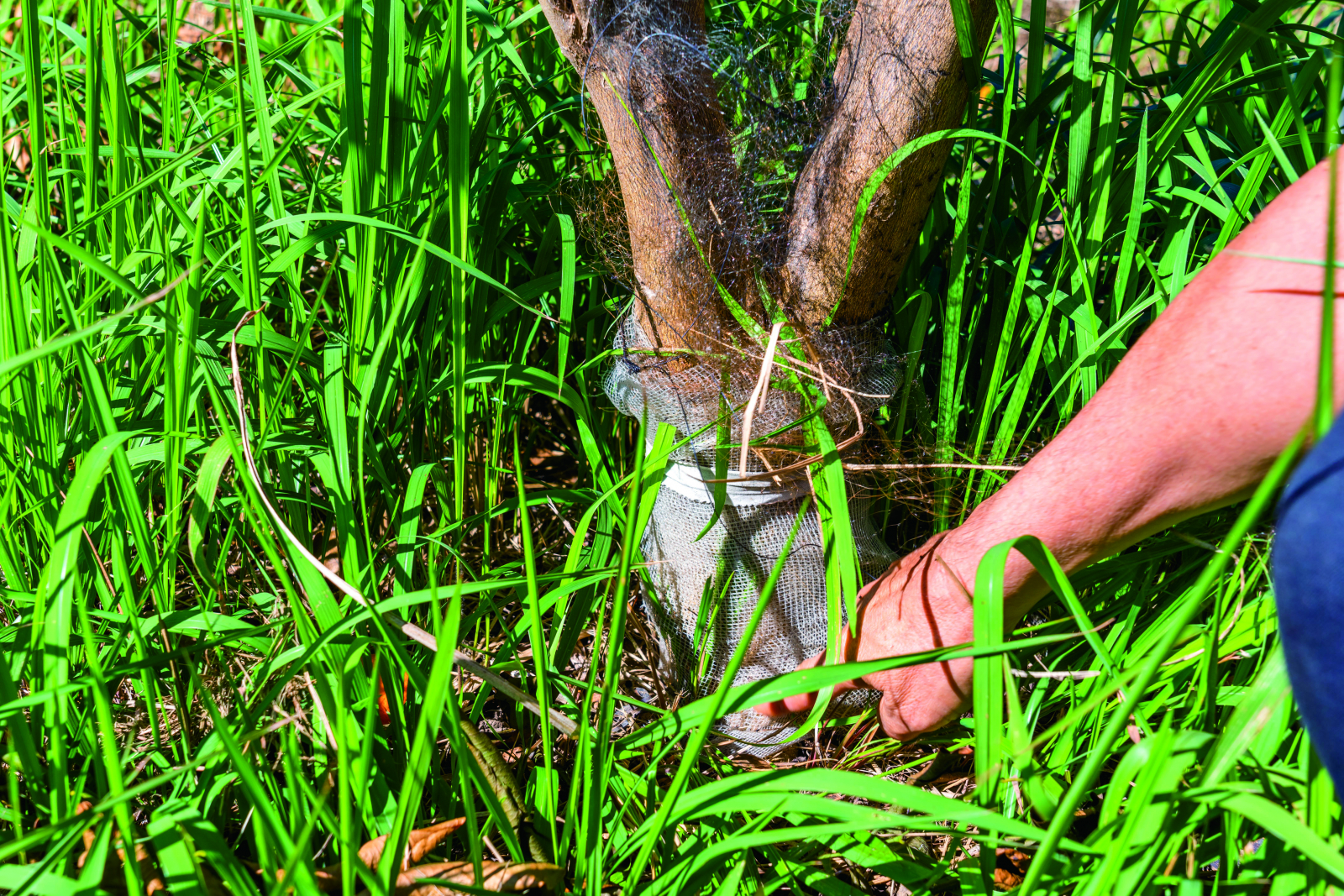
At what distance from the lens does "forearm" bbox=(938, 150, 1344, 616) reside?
25.8 inches

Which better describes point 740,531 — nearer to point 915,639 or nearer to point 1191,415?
point 915,639

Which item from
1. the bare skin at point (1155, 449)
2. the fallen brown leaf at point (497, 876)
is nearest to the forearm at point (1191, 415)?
the bare skin at point (1155, 449)

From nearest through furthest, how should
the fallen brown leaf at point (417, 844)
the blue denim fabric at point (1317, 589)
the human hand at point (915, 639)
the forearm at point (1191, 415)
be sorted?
the blue denim fabric at point (1317, 589)
the forearm at point (1191, 415)
the fallen brown leaf at point (417, 844)
the human hand at point (915, 639)

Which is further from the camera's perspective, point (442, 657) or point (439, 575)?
point (439, 575)

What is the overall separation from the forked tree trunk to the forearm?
0.91 ft

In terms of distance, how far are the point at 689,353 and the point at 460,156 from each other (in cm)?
30

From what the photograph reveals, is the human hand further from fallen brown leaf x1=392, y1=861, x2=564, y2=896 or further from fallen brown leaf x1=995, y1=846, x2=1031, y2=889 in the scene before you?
fallen brown leaf x1=392, y1=861, x2=564, y2=896

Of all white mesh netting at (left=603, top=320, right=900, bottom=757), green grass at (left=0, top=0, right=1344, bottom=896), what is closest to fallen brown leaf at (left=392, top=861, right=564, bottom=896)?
green grass at (left=0, top=0, right=1344, bottom=896)

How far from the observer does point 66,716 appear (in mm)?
757

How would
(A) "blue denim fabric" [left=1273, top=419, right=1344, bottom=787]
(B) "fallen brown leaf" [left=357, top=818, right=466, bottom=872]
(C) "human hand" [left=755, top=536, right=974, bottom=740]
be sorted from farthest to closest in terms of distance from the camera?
(C) "human hand" [left=755, top=536, right=974, bottom=740]
(B) "fallen brown leaf" [left=357, top=818, right=466, bottom=872]
(A) "blue denim fabric" [left=1273, top=419, right=1344, bottom=787]

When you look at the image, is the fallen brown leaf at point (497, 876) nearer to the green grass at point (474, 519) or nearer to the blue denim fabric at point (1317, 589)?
the green grass at point (474, 519)

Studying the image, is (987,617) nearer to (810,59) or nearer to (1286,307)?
(1286,307)

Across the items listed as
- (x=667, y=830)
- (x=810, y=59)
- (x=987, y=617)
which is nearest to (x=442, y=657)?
(x=667, y=830)

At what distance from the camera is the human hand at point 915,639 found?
34.8 inches
